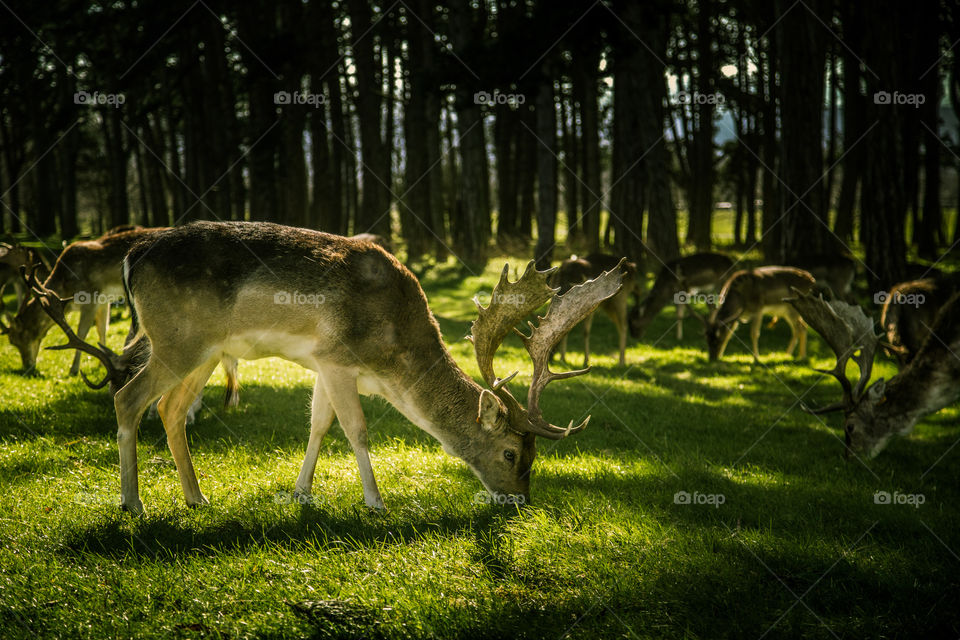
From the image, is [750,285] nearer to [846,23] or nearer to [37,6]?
[846,23]

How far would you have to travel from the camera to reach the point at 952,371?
7250mm

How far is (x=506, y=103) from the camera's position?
22859 millimetres

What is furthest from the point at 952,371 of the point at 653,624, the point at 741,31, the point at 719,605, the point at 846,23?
the point at 741,31

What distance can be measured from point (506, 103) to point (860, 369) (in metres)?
17.0

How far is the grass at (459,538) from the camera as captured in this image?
387cm

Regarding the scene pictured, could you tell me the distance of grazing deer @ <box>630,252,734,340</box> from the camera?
14.5 m
